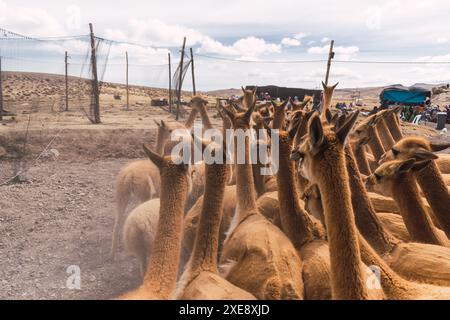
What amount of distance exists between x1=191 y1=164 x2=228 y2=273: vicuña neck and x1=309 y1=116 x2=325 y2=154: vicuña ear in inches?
45.1

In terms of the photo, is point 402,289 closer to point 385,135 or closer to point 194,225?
point 194,225

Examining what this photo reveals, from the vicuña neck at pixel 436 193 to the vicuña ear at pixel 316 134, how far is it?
90.4 inches

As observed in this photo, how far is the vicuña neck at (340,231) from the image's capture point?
2.31 m

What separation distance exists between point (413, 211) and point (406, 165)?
0.46m

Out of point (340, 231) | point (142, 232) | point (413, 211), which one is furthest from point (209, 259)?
point (413, 211)

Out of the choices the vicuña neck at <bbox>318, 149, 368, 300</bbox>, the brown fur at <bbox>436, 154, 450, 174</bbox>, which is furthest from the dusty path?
the brown fur at <bbox>436, 154, 450, 174</bbox>

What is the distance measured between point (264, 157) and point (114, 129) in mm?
9853

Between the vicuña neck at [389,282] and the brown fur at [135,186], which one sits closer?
the vicuña neck at [389,282]

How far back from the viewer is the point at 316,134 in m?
2.39

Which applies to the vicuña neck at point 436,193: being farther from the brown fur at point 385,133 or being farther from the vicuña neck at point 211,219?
the brown fur at point 385,133

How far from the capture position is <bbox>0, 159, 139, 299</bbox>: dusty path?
531 cm

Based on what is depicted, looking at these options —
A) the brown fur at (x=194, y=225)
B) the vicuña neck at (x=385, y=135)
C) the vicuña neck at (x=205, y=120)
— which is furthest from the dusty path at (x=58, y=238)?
the vicuña neck at (x=385, y=135)

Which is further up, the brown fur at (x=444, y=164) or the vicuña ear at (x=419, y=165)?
the vicuña ear at (x=419, y=165)
